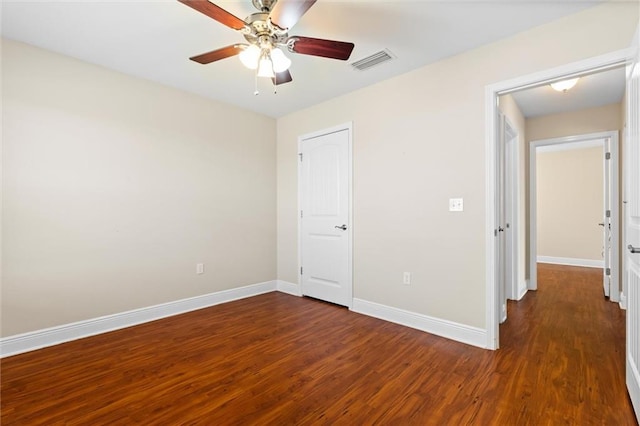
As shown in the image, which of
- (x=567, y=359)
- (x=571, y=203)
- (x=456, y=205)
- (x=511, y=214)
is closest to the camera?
(x=567, y=359)

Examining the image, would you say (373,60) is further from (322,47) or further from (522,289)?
(522,289)

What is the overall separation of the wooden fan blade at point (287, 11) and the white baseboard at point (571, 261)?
7423 millimetres

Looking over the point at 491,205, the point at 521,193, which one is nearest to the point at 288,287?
the point at 491,205

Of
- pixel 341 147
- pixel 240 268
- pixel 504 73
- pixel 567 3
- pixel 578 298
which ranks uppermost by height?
pixel 567 3

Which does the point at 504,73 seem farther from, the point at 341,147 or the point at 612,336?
the point at 612,336

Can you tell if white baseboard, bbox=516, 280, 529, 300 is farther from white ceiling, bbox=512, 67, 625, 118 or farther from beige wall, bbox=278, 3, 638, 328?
white ceiling, bbox=512, 67, 625, 118

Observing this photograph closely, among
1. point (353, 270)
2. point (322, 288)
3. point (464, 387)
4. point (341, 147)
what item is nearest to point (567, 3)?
point (341, 147)

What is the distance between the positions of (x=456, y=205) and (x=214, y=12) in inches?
92.2

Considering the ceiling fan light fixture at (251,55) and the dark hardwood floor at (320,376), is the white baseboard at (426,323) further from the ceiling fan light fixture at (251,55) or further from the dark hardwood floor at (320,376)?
the ceiling fan light fixture at (251,55)

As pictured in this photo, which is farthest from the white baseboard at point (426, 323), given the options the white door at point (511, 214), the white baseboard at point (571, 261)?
the white baseboard at point (571, 261)

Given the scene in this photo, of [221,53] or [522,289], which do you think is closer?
[221,53]

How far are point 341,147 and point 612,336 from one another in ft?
10.5

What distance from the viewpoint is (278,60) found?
192 cm

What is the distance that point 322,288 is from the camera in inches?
149
